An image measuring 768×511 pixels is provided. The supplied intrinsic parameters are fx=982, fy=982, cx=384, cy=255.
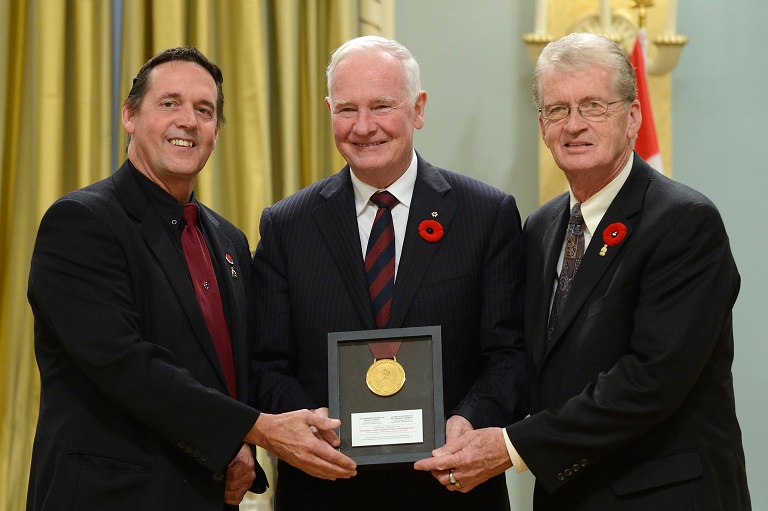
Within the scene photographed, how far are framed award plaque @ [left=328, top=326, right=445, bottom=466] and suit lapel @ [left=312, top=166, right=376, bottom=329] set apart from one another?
0.71ft

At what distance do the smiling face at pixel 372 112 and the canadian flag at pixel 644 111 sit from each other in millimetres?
1524

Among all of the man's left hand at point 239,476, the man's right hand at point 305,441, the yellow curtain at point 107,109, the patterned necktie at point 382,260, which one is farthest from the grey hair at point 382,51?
the yellow curtain at point 107,109

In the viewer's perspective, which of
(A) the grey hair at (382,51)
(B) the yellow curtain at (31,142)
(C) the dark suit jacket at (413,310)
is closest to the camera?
(C) the dark suit jacket at (413,310)

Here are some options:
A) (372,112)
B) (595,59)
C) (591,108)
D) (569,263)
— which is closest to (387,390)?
(569,263)

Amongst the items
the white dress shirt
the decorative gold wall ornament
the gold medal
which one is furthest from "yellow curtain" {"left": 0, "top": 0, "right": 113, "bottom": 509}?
the gold medal

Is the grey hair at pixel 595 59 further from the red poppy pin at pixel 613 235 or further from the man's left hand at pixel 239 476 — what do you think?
the man's left hand at pixel 239 476

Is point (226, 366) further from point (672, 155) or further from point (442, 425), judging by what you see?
point (672, 155)

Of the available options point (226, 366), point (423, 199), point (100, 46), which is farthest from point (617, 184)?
point (100, 46)

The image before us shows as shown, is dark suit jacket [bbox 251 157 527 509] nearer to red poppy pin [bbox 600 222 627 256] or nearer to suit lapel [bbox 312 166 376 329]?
suit lapel [bbox 312 166 376 329]

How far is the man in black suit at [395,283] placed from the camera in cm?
290

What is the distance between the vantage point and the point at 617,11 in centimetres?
430

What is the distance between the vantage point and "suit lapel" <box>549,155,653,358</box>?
265cm

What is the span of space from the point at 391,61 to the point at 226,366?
1.05 metres

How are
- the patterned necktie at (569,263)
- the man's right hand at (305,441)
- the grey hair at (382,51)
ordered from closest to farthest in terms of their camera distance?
the man's right hand at (305,441) < the patterned necktie at (569,263) < the grey hair at (382,51)
